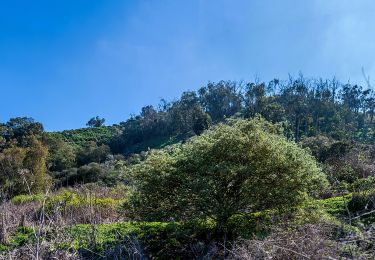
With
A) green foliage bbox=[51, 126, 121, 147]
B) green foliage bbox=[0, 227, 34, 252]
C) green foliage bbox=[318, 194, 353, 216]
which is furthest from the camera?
green foliage bbox=[51, 126, 121, 147]

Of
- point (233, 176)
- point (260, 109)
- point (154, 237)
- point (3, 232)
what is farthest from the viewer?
point (260, 109)

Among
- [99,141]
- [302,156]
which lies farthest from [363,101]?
[302,156]

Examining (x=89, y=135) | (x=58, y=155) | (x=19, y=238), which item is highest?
(x=89, y=135)

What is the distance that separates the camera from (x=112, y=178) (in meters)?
25.5

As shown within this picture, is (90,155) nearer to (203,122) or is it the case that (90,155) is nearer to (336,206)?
(203,122)

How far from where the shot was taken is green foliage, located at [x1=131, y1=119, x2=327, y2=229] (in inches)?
281

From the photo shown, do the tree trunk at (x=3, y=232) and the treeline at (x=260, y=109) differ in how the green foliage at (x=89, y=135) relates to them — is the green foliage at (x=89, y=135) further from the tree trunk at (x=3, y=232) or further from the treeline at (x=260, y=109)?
the tree trunk at (x=3, y=232)

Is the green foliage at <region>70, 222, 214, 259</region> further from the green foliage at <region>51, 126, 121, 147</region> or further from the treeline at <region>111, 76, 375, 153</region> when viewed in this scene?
the green foliage at <region>51, 126, 121, 147</region>

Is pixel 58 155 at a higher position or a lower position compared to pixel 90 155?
lower

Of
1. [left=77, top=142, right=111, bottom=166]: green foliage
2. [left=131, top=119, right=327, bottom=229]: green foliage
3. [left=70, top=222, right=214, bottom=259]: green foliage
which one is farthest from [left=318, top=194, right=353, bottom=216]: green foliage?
[left=77, top=142, right=111, bottom=166]: green foliage

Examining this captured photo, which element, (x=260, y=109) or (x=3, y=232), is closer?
(x=3, y=232)

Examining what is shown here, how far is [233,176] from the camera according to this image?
7145mm

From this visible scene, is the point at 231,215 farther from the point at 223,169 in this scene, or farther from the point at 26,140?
the point at 26,140

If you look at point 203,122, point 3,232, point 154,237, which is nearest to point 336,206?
point 154,237
